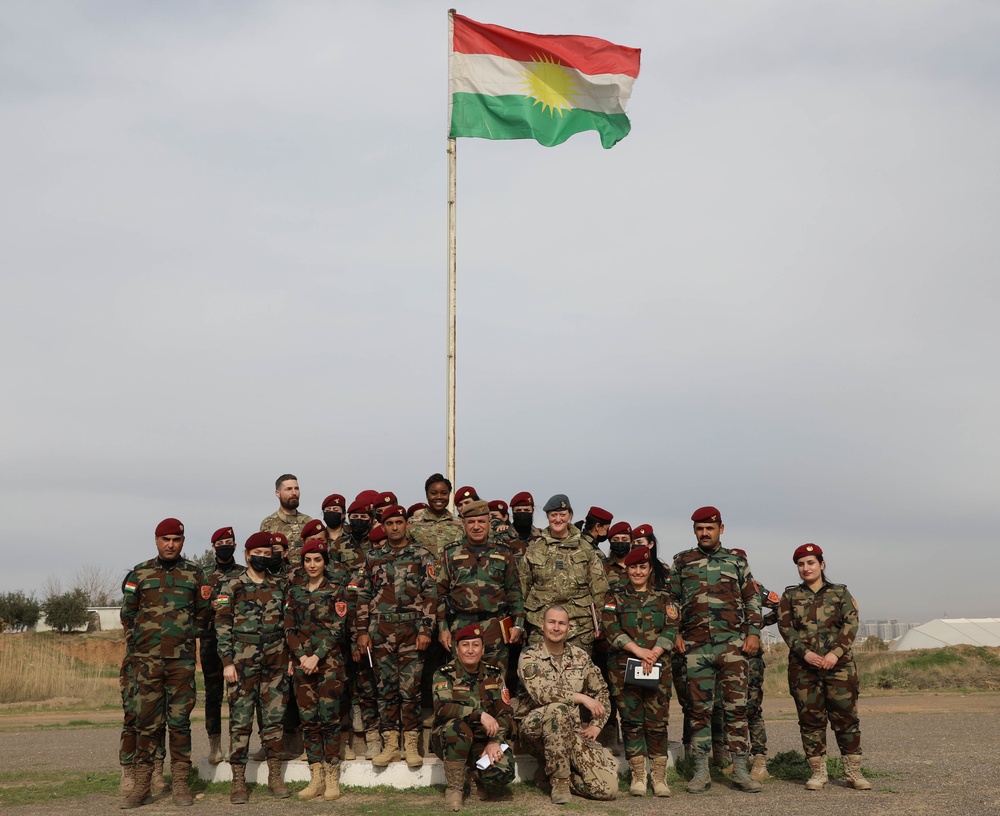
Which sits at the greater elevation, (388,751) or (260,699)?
(260,699)

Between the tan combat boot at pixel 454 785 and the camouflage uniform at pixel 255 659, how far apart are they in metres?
1.70

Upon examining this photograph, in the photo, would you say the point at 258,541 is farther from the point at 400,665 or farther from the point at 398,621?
the point at 400,665

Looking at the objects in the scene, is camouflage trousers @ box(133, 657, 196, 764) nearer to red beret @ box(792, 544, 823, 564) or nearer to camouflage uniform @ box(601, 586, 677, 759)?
camouflage uniform @ box(601, 586, 677, 759)

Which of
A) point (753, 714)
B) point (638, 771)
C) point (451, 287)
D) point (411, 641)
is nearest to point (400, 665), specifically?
point (411, 641)

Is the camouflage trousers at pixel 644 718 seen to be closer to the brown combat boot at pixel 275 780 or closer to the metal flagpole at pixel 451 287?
the brown combat boot at pixel 275 780

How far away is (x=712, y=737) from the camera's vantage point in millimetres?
9430

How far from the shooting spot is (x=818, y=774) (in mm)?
8594

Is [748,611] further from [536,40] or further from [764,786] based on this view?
[536,40]

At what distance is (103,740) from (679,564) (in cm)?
1026

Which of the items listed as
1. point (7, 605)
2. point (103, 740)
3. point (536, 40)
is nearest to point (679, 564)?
point (536, 40)

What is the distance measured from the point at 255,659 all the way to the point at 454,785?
212 centimetres

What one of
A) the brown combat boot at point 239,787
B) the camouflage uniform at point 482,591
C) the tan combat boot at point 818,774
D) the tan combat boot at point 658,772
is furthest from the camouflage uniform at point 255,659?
the tan combat boot at point 818,774

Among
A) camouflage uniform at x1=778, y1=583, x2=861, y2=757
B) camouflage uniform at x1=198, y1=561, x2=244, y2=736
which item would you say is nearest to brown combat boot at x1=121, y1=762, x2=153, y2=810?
camouflage uniform at x1=198, y1=561, x2=244, y2=736

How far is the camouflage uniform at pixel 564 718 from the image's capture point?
7.90 metres
